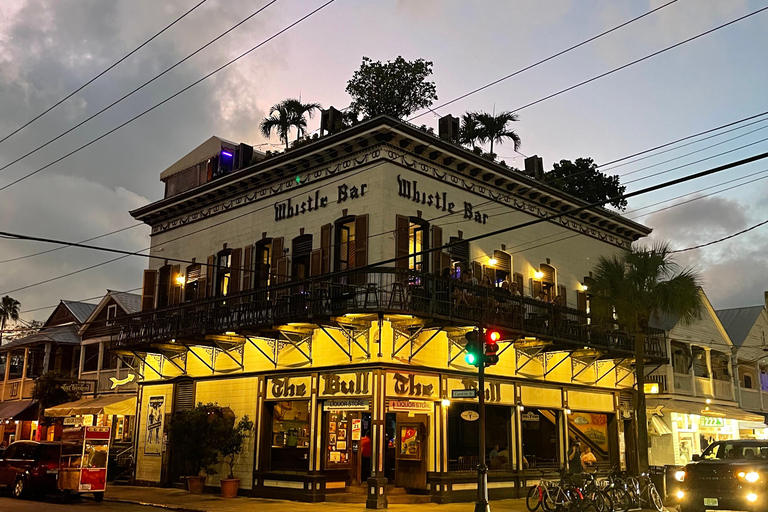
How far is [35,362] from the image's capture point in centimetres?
4516

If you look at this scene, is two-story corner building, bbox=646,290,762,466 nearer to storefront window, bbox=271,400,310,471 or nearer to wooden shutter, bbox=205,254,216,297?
storefront window, bbox=271,400,310,471

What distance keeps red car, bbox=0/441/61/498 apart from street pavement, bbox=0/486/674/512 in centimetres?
45

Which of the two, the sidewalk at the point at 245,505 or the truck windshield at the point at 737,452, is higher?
the truck windshield at the point at 737,452

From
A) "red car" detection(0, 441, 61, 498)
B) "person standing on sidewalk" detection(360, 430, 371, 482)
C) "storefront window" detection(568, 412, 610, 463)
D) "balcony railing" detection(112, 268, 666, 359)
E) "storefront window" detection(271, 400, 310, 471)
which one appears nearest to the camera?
"balcony railing" detection(112, 268, 666, 359)

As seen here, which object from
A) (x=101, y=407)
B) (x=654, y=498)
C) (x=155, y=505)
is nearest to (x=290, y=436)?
(x=155, y=505)

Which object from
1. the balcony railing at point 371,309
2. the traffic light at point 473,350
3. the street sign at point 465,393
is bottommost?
the street sign at point 465,393

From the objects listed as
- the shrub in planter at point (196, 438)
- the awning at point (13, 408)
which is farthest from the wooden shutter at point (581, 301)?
the awning at point (13, 408)

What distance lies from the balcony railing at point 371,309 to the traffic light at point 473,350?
6.27 feet

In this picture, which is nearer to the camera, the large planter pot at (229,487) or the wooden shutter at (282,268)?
the large planter pot at (229,487)

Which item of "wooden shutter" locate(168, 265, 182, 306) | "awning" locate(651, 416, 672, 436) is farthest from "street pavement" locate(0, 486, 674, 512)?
"awning" locate(651, 416, 672, 436)

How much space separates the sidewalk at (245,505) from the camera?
67.8ft

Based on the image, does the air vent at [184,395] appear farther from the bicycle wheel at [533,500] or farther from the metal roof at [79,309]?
the metal roof at [79,309]

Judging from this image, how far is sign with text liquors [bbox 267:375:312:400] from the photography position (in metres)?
23.8

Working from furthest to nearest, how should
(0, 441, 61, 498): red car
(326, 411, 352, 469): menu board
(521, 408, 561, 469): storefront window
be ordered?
(521, 408, 561, 469): storefront window, (326, 411, 352, 469): menu board, (0, 441, 61, 498): red car
